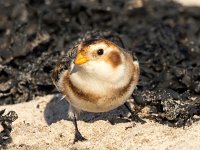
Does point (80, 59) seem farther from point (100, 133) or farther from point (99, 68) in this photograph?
point (100, 133)

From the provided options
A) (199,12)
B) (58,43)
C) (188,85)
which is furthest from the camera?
(199,12)

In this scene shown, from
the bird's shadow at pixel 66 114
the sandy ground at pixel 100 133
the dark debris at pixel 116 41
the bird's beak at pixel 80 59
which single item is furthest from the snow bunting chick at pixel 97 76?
the dark debris at pixel 116 41

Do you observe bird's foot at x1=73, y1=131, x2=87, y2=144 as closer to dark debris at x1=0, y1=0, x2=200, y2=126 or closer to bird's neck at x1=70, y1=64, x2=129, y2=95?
bird's neck at x1=70, y1=64, x2=129, y2=95

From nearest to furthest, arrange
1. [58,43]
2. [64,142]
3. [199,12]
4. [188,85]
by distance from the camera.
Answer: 1. [64,142]
2. [188,85]
3. [58,43]
4. [199,12]

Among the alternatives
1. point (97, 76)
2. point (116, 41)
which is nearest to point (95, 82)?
point (97, 76)

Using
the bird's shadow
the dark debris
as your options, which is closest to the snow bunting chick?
the bird's shadow

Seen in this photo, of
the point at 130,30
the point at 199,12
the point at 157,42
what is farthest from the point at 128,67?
the point at 199,12

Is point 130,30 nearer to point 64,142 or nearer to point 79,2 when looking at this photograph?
point 79,2
